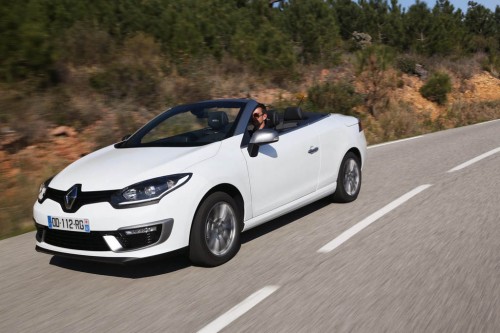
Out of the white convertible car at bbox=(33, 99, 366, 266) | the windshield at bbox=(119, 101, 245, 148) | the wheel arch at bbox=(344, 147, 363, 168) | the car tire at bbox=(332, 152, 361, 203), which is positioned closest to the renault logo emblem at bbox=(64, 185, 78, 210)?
the white convertible car at bbox=(33, 99, 366, 266)

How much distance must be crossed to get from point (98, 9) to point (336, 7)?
26293 mm

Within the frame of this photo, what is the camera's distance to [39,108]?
10.8 meters

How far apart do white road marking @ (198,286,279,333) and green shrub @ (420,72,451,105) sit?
26916 mm

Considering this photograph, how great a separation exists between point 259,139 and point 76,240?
185 centimetres

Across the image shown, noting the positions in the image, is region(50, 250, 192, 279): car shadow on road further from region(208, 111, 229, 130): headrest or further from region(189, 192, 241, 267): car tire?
region(208, 111, 229, 130): headrest

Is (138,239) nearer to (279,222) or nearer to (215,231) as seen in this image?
(215,231)

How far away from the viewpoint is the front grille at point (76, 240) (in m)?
4.39

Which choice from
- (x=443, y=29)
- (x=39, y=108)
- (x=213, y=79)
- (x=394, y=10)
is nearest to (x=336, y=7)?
(x=394, y=10)

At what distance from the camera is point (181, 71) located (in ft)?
53.8

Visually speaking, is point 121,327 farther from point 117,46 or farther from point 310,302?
point 117,46

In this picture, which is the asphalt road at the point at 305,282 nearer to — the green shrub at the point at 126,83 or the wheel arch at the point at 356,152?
the wheel arch at the point at 356,152

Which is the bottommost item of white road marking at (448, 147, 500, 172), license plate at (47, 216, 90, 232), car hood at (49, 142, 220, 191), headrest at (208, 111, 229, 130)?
white road marking at (448, 147, 500, 172)

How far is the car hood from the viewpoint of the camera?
453 centimetres

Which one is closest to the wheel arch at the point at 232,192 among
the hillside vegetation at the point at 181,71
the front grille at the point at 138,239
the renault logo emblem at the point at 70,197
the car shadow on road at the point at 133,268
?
the front grille at the point at 138,239
